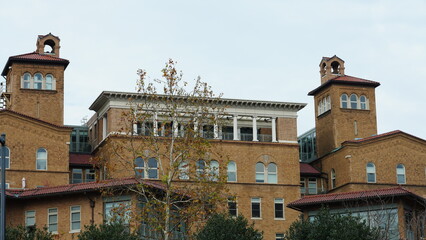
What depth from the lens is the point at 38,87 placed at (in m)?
81.5

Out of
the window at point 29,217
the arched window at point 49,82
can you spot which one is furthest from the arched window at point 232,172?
the window at point 29,217

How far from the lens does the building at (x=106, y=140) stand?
75.3 m

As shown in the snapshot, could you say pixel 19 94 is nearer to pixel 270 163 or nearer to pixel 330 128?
pixel 270 163

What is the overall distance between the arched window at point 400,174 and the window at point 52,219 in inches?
1321

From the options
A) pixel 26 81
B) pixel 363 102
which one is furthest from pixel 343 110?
pixel 26 81

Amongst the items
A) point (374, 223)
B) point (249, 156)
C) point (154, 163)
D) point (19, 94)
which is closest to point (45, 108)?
point (19, 94)

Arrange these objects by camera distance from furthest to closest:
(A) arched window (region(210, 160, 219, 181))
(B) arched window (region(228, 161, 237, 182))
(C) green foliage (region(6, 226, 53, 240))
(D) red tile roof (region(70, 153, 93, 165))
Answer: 1. (D) red tile roof (region(70, 153, 93, 165))
2. (B) arched window (region(228, 161, 237, 182))
3. (A) arched window (region(210, 160, 219, 181))
4. (C) green foliage (region(6, 226, 53, 240))

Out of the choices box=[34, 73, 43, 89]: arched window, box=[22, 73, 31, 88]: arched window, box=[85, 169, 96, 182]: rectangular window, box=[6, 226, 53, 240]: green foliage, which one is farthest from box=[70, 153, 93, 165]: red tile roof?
box=[6, 226, 53, 240]: green foliage

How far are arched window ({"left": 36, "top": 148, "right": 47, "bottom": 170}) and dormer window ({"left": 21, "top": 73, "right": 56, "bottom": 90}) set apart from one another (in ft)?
25.5

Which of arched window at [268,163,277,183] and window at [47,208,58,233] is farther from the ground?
arched window at [268,163,277,183]

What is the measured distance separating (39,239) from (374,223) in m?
23.2

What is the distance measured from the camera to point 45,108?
81125 millimetres

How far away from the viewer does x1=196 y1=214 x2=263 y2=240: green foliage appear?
54.0 meters

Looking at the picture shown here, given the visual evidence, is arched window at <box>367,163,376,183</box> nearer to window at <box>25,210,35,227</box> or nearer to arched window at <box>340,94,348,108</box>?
arched window at <box>340,94,348,108</box>
